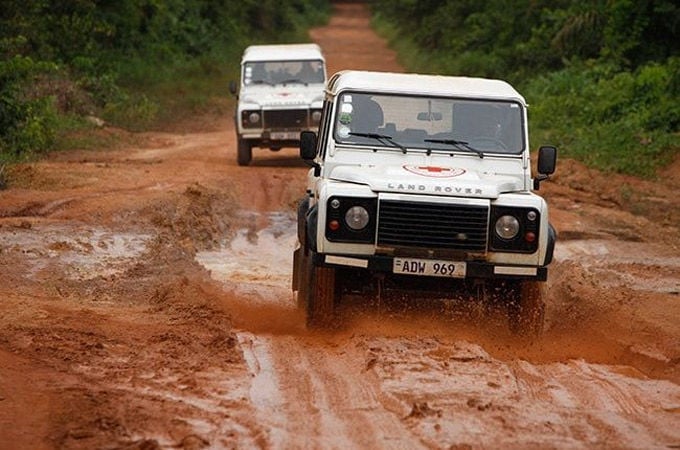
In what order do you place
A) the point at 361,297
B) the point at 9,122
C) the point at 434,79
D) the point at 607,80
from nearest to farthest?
1. the point at 361,297
2. the point at 434,79
3. the point at 9,122
4. the point at 607,80

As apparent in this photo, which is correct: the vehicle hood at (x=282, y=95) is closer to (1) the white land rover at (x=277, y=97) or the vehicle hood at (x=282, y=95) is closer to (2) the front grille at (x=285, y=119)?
(1) the white land rover at (x=277, y=97)

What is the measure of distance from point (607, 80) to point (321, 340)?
54.2ft

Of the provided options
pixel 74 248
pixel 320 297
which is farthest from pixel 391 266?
pixel 74 248

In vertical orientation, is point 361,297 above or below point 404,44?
above

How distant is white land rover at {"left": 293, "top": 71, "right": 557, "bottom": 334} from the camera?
26.1 feet

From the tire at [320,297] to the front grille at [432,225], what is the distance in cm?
46

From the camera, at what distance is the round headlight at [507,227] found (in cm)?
801

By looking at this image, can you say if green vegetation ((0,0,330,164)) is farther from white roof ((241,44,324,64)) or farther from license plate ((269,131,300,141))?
license plate ((269,131,300,141))

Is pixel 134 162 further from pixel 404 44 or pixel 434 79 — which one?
pixel 404 44

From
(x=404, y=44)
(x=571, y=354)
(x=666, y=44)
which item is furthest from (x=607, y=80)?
(x=404, y=44)

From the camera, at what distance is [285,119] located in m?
20.0

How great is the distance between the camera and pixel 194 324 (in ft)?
27.8

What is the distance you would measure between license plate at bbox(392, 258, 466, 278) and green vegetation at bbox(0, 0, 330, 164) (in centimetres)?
1040

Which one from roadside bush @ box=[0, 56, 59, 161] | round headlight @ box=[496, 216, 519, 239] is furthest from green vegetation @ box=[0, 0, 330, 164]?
round headlight @ box=[496, 216, 519, 239]
